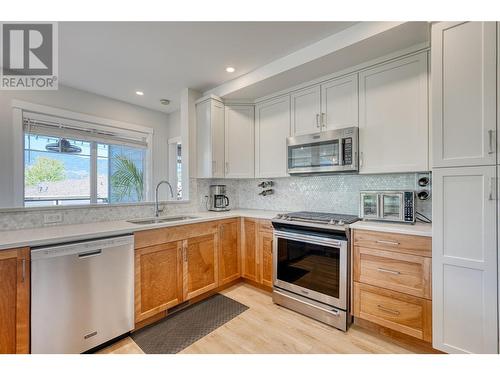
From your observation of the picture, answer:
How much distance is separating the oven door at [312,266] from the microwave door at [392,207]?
1.53 ft

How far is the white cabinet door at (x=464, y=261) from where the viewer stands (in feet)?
4.48

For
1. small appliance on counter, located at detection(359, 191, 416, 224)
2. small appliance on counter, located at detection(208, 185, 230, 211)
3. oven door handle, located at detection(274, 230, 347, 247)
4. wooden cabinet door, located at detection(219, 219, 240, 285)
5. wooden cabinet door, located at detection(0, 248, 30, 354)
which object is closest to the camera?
wooden cabinet door, located at detection(0, 248, 30, 354)

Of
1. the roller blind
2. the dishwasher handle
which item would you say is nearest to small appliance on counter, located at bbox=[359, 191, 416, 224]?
the dishwasher handle

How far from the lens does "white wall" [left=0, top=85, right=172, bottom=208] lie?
2676 millimetres

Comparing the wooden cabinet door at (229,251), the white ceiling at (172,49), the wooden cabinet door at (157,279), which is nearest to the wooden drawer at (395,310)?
the wooden cabinet door at (229,251)

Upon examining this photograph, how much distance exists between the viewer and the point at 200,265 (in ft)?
7.93

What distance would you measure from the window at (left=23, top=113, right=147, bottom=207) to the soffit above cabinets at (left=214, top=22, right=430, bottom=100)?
228 centimetres

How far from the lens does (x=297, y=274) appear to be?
2264mm

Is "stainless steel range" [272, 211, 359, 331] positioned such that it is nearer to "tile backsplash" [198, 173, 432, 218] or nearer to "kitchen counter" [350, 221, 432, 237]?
"kitchen counter" [350, 221, 432, 237]

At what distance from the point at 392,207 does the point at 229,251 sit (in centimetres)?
181

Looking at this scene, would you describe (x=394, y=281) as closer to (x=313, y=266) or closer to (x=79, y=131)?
(x=313, y=266)

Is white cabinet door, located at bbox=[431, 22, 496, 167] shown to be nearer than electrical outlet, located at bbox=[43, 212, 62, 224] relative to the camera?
Yes

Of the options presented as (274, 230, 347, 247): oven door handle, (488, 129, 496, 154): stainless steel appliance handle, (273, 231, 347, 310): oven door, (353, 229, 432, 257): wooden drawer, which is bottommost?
(273, 231, 347, 310): oven door
